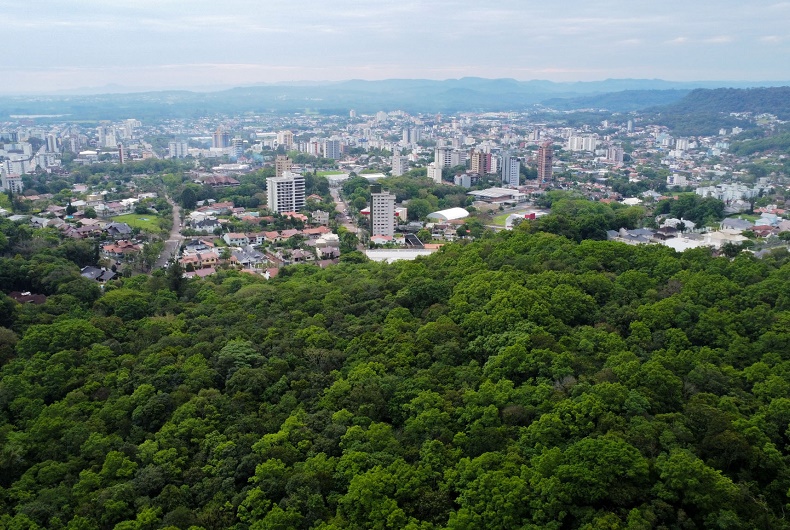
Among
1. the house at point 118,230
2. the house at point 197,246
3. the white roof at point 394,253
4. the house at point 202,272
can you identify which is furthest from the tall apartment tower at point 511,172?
the house at point 202,272

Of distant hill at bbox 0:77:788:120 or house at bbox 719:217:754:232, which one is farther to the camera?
distant hill at bbox 0:77:788:120

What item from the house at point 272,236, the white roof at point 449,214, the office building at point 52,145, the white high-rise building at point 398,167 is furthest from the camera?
the office building at point 52,145

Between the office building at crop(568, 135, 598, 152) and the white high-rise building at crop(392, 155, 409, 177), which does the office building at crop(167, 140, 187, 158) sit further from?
the office building at crop(568, 135, 598, 152)

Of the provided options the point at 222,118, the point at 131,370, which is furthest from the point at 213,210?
the point at 222,118

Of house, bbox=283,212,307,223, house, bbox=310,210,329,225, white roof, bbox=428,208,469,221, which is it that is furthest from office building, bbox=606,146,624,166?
house, bbox=283,212,307,223

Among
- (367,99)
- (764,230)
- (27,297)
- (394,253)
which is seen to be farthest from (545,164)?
(367,99)

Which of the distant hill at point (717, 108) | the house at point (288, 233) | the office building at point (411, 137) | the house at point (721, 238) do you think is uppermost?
the distant hill at point (717, 108)

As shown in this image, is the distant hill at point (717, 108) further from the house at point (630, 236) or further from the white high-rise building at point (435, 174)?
the house at point (630, 236)

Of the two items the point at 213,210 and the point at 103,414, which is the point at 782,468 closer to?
the point at 103,414
